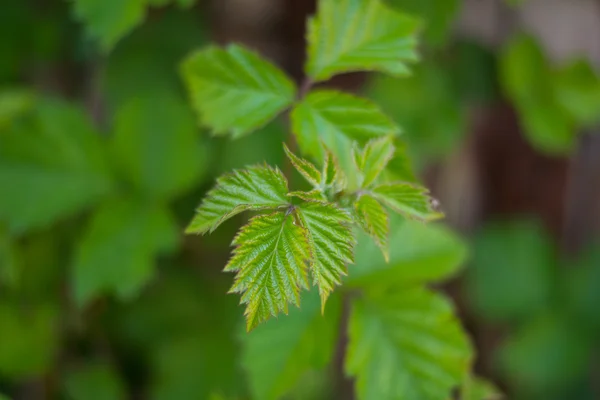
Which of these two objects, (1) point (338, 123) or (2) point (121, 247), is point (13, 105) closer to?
(2) point (121, 247)

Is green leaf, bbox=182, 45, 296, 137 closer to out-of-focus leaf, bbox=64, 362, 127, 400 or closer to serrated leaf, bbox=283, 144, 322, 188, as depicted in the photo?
serrated leaf, bbox=283, 144, 322, 188

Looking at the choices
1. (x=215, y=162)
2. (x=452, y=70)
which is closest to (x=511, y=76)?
(x=452, y=70)

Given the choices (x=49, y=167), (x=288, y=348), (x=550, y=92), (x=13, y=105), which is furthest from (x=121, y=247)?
(x=550, y=92)

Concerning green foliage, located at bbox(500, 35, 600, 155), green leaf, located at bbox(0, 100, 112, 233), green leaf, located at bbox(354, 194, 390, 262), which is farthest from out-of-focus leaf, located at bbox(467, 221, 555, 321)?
green leaf, located at bbox(354, 194, 390, 262)

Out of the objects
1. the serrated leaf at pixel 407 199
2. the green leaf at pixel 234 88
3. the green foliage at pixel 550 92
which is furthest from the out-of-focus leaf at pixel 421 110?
the serrated leaf at pixel 407 199

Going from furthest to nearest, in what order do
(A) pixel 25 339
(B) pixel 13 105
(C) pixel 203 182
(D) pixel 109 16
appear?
(C) pixel 203 182 < (A) pixel 25 339 < (B) pixel 13 105 < (D) pixel 109 16

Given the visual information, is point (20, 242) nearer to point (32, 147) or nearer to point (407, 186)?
point (32, 147)
